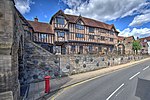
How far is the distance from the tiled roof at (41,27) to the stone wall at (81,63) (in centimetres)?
1134

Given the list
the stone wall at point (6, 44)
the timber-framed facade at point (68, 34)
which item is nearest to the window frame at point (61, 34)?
the timber-framed facade at point (68, 34)

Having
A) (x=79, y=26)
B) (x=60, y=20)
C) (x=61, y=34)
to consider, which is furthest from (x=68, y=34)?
(x=79, y=26)

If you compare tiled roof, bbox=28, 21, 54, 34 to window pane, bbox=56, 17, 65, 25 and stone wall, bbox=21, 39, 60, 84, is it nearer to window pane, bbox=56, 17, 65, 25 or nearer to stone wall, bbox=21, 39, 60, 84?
window pane, bbox=56, 17, 65, 25

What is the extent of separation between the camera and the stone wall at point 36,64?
39.5 ft

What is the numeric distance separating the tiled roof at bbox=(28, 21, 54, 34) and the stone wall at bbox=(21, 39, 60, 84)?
1148 centimetres

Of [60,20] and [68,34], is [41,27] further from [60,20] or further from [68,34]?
[68,34]

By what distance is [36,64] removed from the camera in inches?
496

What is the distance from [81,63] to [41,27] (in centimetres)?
1381

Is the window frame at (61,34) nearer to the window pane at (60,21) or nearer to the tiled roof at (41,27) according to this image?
the tiled roof at (41,27)

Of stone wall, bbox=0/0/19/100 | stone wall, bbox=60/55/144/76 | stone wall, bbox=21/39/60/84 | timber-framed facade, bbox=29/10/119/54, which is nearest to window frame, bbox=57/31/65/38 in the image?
timber-framed facade, bbox=29/10/119/54

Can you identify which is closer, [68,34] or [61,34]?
[61,34]

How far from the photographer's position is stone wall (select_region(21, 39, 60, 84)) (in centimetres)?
1204

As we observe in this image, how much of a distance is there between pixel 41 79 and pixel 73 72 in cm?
460

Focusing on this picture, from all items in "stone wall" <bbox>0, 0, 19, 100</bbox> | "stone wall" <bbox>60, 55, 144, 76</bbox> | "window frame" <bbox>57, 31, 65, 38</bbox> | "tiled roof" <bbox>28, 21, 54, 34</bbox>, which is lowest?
"stone wall" <bbox>60, 55, 144, 76</bbox>
